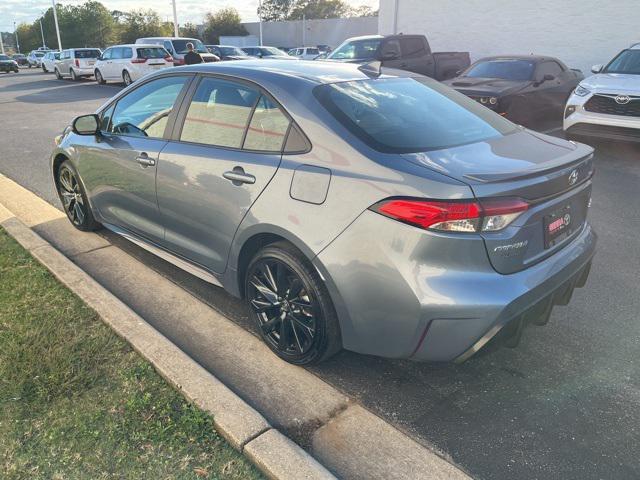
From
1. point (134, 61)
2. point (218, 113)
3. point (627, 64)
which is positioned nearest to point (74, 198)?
point (218, 113)

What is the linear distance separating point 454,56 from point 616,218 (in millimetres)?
10952

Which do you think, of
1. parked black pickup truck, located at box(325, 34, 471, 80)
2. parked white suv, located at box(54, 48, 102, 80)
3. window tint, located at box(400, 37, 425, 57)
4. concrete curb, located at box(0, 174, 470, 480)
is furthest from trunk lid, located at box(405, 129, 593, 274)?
parked white suv, located at box(54, 48, 102, 80)

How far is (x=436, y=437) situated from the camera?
2.46 meters

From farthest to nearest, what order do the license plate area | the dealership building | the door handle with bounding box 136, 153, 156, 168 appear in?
the dealership building < the door handle with bounding box 136, 153, 156, 168 < the license plate area

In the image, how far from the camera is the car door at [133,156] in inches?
144

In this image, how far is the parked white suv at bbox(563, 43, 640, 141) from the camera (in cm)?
767

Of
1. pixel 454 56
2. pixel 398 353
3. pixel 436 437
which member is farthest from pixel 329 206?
pixel 454 56

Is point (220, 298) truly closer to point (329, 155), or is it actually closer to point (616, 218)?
point (329, 155)

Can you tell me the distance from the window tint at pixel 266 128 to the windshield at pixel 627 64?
26.9ft

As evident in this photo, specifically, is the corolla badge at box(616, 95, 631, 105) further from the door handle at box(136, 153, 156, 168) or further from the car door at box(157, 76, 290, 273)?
the door handle at box(136, 153, 156, 168)

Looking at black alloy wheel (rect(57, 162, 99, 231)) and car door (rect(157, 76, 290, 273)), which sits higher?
car door (rect(157, 76, 290, 273))

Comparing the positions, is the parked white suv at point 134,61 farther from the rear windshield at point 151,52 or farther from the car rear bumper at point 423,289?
the car rear bumper at point 423,289

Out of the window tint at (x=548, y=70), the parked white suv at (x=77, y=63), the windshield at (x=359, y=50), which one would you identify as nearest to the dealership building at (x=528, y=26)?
the windshield at (x=359, y=50)

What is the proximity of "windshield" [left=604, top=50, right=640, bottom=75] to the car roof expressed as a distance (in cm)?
722
